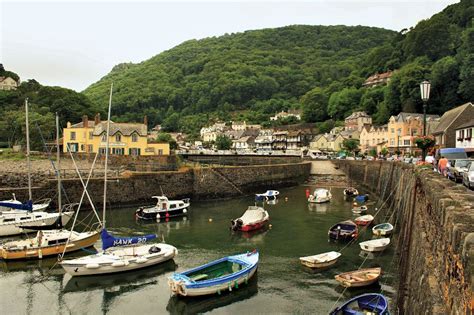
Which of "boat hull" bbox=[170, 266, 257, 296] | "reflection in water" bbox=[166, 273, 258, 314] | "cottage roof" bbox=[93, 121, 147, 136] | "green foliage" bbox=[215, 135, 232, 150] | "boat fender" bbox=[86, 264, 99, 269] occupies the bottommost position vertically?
"reflection in water" bbox=[166, 273, 258, 314]

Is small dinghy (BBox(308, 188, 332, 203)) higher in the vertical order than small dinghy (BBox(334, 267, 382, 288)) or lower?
higher

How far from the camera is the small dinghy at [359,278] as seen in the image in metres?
18.7

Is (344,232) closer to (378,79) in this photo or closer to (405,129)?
(405,129)

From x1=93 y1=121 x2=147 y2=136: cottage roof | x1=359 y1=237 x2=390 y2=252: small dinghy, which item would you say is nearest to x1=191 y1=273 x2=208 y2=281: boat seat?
x1=359 y1=237 x2=390 y2=252: small dinghy

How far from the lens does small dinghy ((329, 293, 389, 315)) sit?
14727 millimetres

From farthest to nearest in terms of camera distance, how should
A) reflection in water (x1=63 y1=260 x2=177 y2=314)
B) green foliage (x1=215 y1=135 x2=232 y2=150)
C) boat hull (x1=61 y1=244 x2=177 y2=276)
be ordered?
green foliage (x1=215 y1=135 x2=232 y2=150)
boat hull (x1=61 y1=244 x2=177 y2=276)
reflection in water (x1=63 y1=260 x2=177 y2=314)

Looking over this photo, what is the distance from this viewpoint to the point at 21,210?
1214 inches

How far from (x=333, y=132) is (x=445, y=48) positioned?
127 feet

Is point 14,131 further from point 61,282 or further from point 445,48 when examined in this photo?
point 445,48

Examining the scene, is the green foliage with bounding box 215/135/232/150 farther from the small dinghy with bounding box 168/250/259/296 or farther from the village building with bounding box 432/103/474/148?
the small dinghy with bounding box 168/250/259/296

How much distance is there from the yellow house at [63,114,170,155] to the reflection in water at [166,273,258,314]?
135 ft

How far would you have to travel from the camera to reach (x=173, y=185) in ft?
150

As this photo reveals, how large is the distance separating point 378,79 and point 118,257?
128m

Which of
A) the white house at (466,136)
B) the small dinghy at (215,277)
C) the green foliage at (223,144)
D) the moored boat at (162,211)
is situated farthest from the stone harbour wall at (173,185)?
the green foliage at (223,144)
